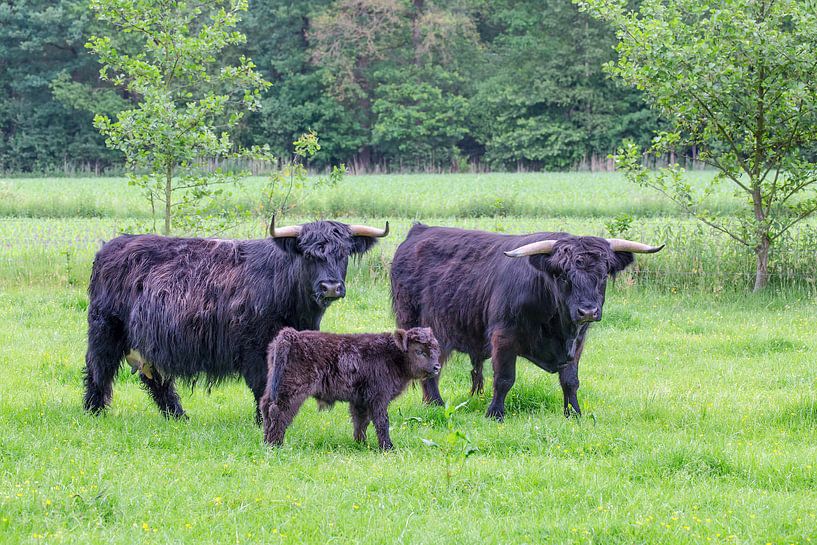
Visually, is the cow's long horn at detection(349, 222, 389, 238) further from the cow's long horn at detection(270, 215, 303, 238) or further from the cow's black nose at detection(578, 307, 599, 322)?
the cow's black nose at detection(578, 307, 599, 322)

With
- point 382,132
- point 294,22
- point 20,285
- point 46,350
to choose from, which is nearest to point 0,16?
point 294,22

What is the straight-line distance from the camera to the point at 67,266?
50.9 feet

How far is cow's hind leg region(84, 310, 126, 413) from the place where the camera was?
28.0ft

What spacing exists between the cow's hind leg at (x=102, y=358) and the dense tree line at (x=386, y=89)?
4366 cm

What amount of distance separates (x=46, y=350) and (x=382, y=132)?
42731 mm

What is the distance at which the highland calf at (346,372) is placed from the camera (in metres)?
7.07

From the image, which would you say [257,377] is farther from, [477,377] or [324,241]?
[477,377]

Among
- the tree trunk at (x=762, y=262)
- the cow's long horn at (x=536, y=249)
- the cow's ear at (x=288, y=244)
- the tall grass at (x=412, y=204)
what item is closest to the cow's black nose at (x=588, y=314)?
the cow's long horn at (x=536, y=249)

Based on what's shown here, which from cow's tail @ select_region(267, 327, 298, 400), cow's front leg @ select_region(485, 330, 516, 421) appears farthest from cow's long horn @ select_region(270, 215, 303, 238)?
cow's front leg @ select_region(485, 330, 516, 421)

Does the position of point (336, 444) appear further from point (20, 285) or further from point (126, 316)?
point (20, 285)

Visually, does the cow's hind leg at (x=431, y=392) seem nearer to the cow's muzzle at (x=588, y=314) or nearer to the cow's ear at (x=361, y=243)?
the cow's ear at (x=361, y=243)

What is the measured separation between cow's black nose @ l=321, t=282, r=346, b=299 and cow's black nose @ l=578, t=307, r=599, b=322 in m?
1.91

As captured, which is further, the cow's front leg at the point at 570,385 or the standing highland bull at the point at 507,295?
the cow's front leg at the point at 570,385

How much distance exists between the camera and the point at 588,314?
7773 mm
